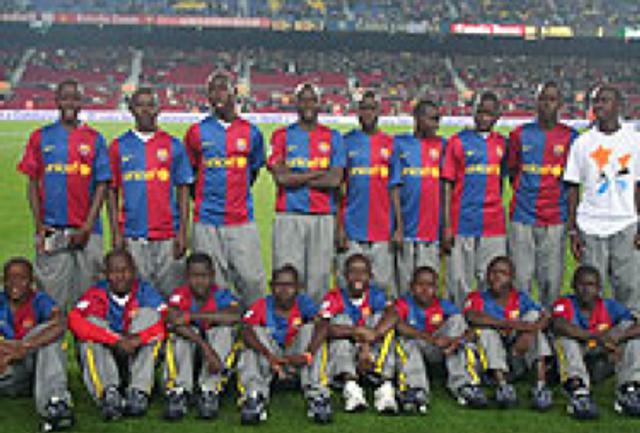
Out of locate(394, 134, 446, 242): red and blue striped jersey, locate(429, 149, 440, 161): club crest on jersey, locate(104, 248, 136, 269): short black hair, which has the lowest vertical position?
locate(104, 248, 136, 269): short black hair

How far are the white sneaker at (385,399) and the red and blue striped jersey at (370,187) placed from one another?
51.8 inches

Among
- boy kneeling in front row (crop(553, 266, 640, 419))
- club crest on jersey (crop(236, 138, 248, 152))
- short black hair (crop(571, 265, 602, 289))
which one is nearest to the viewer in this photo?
boy kneeling in front row (crop(553, 266, 640, 419))

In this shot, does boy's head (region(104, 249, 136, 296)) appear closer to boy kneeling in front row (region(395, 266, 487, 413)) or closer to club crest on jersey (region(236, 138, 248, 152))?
club crest on jersey (region(236, 138, 248, 152))

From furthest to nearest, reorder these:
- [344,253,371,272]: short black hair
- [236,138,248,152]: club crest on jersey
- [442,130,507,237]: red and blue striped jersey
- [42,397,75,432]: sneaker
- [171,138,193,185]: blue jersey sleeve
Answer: [442,130,507,237]: red and blue striped jersey → [236,138,248,152]: club crest on jersey → [171,138,193,185]: blue jersey sleeve → [344,253,371,272]: short black hair → [42,397,75,432]: sneaker

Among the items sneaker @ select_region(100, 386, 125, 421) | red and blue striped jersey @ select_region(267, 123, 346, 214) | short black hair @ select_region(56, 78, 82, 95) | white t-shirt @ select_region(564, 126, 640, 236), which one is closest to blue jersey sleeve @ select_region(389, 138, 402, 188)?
red and blue striped jersey @ select_region(267, 123, 346, 214)

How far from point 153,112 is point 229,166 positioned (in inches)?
25.9

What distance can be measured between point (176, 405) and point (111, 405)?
36cm

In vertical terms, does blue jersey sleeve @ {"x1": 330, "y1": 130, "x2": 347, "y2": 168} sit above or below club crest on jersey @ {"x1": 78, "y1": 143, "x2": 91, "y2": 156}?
below

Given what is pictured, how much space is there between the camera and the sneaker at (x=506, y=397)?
15.4 ft

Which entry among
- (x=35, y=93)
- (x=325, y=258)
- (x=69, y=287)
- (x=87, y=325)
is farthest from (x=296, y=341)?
(x=35, y=93)

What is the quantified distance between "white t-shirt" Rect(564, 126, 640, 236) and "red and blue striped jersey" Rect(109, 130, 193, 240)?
287cm

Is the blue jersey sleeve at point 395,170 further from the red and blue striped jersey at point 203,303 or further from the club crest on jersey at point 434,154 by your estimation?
the red and blue striped jersey at point 203,303

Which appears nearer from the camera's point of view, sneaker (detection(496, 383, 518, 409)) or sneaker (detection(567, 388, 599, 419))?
sneaker (detection(567, 388, 599, 419))

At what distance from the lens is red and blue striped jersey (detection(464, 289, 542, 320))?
5105 millimetres
